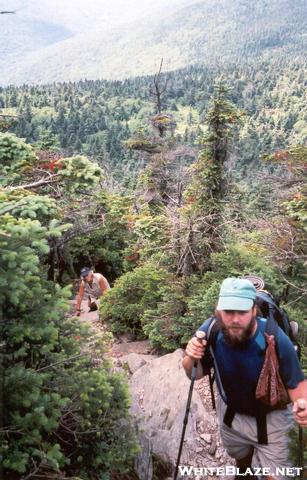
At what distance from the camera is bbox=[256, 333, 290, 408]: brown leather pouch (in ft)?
12.1

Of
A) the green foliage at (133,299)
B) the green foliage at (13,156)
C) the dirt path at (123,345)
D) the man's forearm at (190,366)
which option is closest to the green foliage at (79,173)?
the green foliage at (13,156)

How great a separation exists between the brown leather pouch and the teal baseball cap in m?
0.34

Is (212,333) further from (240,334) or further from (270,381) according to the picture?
(270,381)

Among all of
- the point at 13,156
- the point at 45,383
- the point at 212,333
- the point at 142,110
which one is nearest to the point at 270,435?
the point at 212,333

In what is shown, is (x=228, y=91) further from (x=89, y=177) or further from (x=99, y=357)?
(x=99, y=357)

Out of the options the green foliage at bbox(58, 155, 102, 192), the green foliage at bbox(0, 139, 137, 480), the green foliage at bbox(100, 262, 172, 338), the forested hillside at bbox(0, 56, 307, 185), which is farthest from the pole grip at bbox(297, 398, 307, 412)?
the forested hillside at bbox(0, 56, 307, 185)

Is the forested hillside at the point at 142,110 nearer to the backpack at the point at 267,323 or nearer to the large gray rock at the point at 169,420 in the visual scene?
the large gray rock at the point at 169,420

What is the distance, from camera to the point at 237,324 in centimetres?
369

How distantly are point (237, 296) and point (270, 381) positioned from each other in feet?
2.65

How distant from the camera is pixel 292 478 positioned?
13.8 feet

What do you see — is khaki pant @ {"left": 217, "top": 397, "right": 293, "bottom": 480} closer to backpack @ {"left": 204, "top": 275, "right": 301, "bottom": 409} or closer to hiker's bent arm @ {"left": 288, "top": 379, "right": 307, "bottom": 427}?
hiker's bent arm @ {"left": 288, "top": 379, "right": 307, "bottom": 427}

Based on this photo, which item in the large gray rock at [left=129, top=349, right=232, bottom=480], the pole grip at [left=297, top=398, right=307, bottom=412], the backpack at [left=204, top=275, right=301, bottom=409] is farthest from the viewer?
the large gray rock at [left=129, top=349, right=232, bottom=480]

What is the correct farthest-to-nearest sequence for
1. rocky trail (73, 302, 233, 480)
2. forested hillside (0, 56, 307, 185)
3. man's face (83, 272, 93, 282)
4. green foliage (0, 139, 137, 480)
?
forested hillside (0, 56, 307, 185), man's face (83, 272, 93, 282), rocky trail (73, 302, 233, 480), green foliage (0, 139, 137, 480)

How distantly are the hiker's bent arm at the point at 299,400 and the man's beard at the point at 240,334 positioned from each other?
1.96 feet
